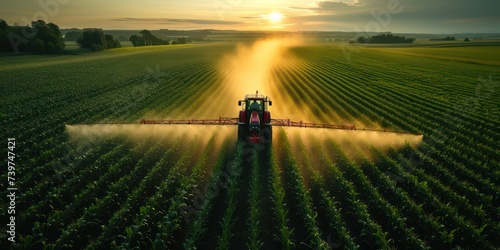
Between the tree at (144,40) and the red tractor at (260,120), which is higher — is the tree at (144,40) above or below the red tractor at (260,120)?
above

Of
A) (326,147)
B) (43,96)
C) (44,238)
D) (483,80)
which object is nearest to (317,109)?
(326,147)

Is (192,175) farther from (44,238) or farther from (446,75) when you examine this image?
(446,75)

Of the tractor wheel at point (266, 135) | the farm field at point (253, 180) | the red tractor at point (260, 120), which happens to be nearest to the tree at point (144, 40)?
the farm field at point (253, 180)

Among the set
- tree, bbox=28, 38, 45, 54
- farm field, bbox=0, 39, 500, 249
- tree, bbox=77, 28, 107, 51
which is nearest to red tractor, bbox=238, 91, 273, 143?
farm field, bbox=0, 39, 500, 249

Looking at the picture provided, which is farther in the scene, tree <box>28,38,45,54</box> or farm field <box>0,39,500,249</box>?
tree <box>28,38,45,54</box>

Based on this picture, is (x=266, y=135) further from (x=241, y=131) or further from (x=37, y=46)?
(x=37, y=46)

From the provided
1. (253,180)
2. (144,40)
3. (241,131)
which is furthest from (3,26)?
(253,180)

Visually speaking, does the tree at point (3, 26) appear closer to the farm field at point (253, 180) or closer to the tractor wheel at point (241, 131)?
the farm field at point (253, 180)

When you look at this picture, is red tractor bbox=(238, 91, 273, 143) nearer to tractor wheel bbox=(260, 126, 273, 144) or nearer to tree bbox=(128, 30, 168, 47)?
tractor wheel bbox=(260, 126, 273, 144)
